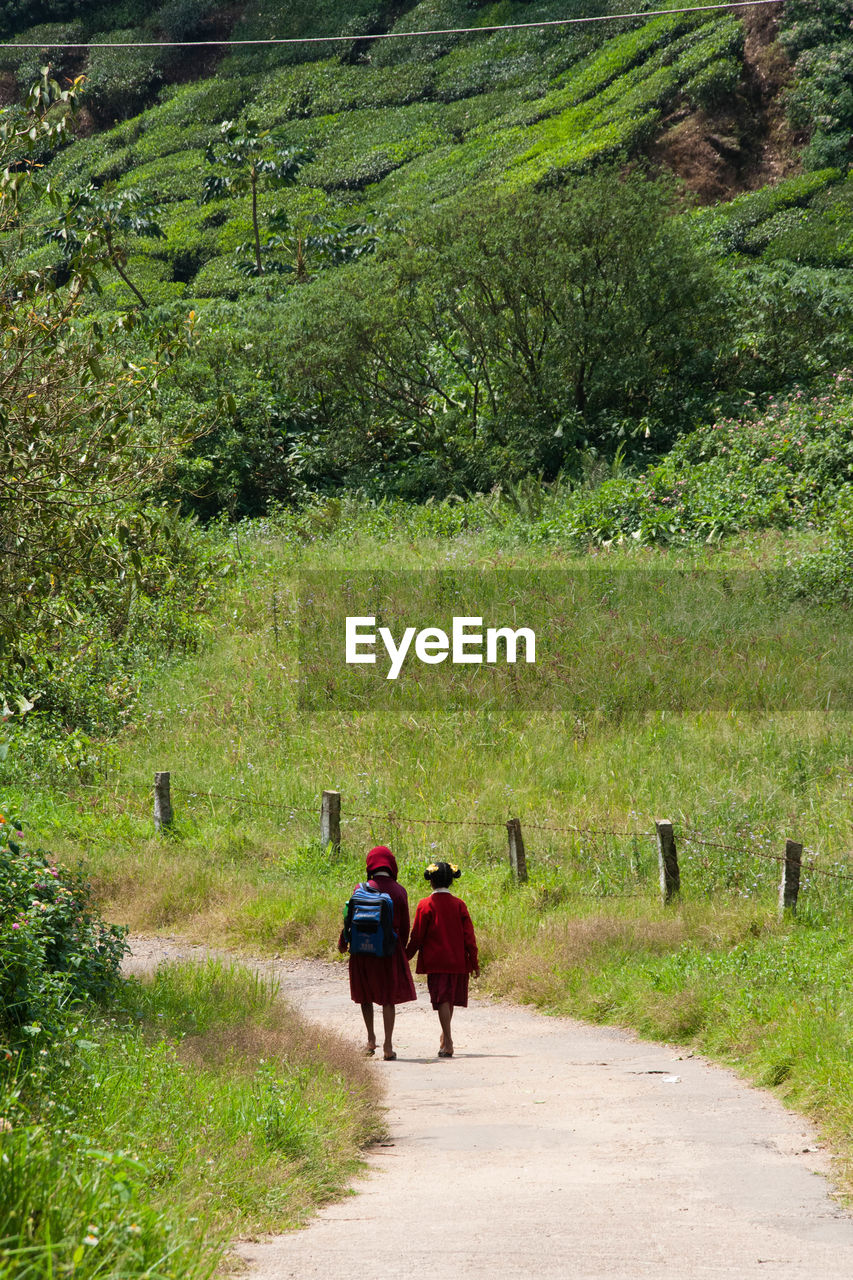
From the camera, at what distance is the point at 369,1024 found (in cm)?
846

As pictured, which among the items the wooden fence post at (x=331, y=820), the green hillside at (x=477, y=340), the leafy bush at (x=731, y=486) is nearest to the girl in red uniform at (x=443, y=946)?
the green hillside at (x=477, y=340)

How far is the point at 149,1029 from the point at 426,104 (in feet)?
186

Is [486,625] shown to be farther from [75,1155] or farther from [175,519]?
[75,1155]

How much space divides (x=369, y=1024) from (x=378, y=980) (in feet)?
1.28

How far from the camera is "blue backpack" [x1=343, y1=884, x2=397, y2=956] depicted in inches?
322

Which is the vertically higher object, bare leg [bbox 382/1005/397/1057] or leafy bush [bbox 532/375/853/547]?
leafy bush [bbox 532/375/853/547]

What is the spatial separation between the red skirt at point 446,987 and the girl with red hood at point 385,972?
7.2 inches

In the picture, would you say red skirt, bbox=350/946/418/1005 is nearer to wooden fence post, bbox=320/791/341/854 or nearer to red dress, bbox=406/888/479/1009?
red dress, bbox=406/888/479/1009

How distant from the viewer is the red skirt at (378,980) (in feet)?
A: 27.3

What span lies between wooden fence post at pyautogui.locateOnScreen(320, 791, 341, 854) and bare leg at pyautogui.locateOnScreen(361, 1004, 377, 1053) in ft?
15.2

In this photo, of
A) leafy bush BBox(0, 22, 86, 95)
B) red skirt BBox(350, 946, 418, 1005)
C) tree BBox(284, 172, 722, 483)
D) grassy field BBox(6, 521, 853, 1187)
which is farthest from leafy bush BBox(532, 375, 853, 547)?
leafy bush BBox(0, 22, 86, 95)

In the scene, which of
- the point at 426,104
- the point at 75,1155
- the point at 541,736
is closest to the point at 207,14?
the point at 426,104

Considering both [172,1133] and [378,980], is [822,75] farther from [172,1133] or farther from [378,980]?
[172,1133]
